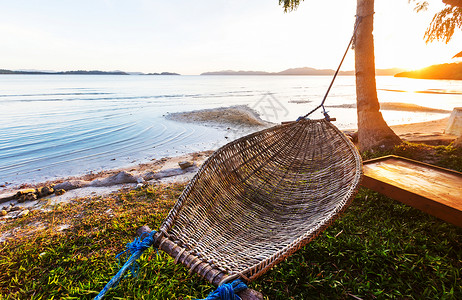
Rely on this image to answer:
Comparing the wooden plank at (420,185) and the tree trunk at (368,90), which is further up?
the tree trunk at (368,90)

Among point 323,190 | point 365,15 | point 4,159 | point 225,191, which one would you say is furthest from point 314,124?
point 4,159

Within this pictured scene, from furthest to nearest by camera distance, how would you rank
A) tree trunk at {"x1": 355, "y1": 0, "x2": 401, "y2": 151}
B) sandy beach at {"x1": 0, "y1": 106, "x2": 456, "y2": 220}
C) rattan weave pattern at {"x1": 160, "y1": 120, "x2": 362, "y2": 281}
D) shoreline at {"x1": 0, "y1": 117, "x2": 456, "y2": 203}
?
shoreline at {"x1": 0, "y1": 117, "x2": 456, "y2": 203}
tree trunk at {"x1": 355, "y1": 0, "x2": 401, "y2": 151}
sandy beach at {"x1": 0, "y1": 106, "x2": 456, "y2": 220}
rattan weave pattern at {"x1": 160, "y1": 120, "x2": 362, "y2": 281}

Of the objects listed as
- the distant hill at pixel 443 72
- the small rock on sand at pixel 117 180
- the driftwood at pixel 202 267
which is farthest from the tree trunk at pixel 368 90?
the distant hill at pixel 443 72

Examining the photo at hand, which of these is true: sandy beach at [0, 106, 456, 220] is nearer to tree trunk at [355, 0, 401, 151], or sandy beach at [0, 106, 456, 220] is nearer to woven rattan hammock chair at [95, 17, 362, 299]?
tree trunk at [355, 0, 401, 151]

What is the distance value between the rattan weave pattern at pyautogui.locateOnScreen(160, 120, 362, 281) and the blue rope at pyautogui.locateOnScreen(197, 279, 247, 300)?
65mm

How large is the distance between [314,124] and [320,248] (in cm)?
182

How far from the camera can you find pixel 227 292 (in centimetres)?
108

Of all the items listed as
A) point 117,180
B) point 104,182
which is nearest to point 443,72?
point 117,180

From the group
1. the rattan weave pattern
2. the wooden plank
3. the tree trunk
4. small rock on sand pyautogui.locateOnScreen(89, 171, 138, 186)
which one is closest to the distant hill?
the tree trunk

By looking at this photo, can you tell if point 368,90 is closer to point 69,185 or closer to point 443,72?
point 69,185

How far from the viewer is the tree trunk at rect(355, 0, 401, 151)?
430 centimetres

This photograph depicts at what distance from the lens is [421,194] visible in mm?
2164

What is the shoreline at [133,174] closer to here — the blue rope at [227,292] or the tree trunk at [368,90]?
the tree trunk at [368,90]

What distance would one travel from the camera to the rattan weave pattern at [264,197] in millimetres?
1529
